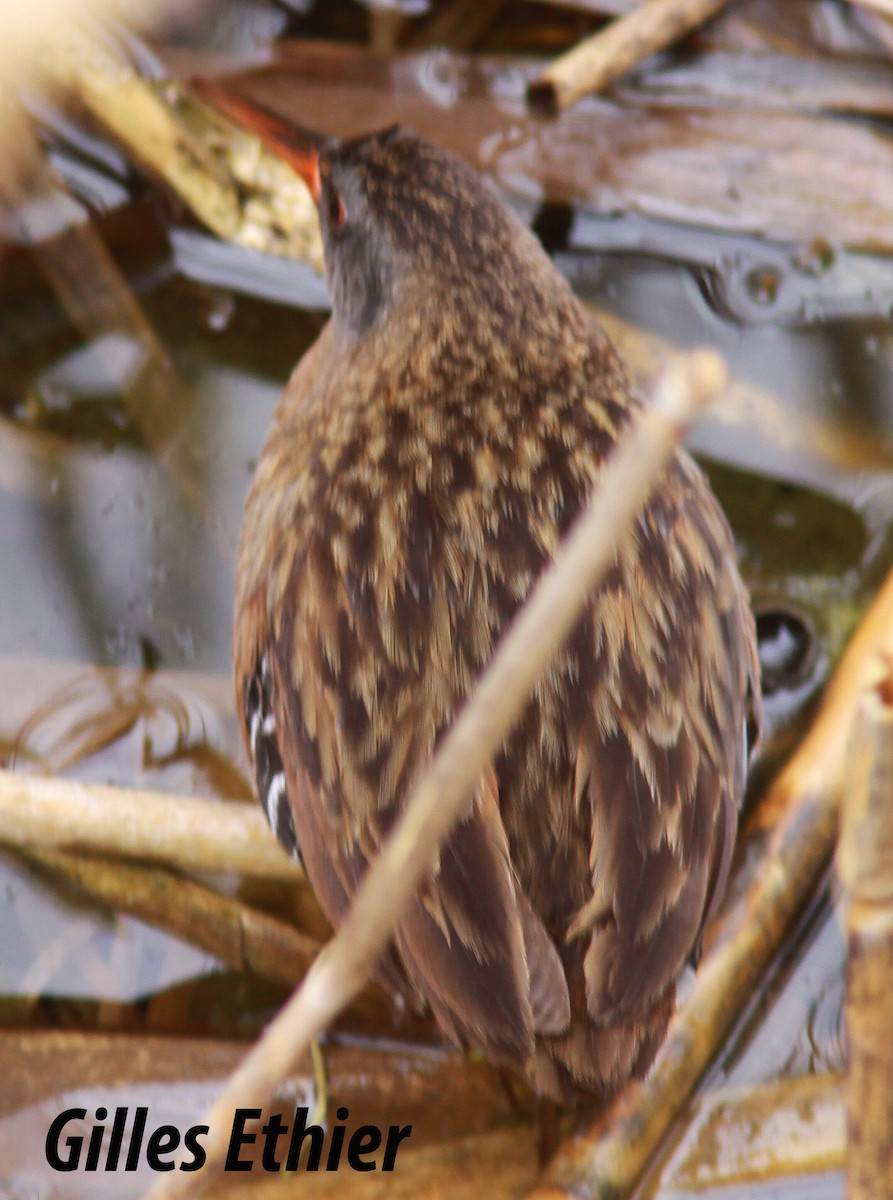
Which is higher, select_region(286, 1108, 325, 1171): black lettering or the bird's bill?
the bird's bill

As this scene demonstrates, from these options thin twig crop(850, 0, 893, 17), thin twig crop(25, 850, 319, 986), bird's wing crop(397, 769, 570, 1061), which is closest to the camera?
bird's wing crop(397, 769, 570, 1061)

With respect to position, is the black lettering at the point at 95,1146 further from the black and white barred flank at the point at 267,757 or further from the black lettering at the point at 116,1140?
the black and white barred flank at the point at 267,757

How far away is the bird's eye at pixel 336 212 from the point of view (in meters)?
2.88

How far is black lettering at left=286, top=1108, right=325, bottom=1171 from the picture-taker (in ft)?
7.65

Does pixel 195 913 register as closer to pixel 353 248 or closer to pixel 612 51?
pixel 353 248

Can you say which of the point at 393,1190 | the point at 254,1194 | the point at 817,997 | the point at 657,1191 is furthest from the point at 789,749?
the point at 254,1194

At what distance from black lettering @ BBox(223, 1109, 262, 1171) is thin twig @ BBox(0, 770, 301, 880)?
422 millimetres

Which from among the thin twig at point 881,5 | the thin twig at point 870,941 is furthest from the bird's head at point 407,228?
the thin twig at point 870,941

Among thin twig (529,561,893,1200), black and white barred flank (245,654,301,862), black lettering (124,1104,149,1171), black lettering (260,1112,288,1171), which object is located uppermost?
black and white barred flank (245,654,301,862)

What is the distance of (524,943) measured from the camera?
6.40 ft

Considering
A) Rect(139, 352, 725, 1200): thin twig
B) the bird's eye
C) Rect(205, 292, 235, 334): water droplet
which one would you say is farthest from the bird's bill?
Rect(139, 352, 725, 1200): thin twig

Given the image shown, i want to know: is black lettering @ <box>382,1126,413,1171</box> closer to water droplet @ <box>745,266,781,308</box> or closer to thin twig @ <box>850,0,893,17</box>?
water droplet @ <box>745,266,781,308</box>

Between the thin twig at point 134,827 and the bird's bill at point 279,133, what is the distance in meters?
1.36

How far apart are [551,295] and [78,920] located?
59.1 inches
